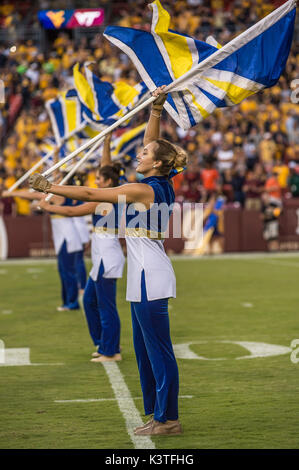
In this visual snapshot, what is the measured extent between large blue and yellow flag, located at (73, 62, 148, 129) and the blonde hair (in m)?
4.46

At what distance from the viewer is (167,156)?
5.63 metres

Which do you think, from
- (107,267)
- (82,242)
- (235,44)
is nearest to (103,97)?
(107,267)

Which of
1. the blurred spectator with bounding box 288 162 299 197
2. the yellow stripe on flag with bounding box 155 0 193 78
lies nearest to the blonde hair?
the yellow stripe on flag with bounding box 155 0 193 78

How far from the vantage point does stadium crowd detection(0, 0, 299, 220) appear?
24.4 meters

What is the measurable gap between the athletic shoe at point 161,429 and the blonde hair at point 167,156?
154 cm

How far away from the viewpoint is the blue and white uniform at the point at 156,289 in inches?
221

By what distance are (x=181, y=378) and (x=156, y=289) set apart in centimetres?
219

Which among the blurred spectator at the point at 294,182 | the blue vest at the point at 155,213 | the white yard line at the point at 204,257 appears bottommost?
the white yard line at the point at 204,257

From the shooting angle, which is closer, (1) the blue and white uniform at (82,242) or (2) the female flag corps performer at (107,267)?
(2) the female flag corps performer at (107,267)

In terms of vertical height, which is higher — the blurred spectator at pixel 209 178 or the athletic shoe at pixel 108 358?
the blurred spectator at pixel 209 178

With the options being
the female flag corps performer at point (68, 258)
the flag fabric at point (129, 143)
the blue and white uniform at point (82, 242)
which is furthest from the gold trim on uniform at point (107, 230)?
the blue and white uniform at point (82, 242)

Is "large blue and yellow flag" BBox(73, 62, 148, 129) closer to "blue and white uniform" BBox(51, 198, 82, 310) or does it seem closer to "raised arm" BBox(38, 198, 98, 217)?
"blue and white uniform" BBox(51, 198, 82, 310)

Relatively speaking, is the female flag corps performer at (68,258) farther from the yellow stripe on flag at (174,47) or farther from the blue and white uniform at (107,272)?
the yellow stripe on flag at (174,47)

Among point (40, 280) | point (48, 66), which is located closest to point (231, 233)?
point (40, 280)
